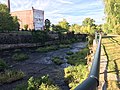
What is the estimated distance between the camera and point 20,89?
1491 cm

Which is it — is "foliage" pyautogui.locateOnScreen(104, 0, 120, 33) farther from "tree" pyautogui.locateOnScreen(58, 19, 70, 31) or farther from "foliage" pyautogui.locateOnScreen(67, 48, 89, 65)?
"tree" pyautogui.locateOnScreen(58, 19, 70, 31)

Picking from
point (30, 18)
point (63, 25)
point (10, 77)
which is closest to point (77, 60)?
point (10, 77)

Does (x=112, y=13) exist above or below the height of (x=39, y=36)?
above

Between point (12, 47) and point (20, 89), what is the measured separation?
97.4ft

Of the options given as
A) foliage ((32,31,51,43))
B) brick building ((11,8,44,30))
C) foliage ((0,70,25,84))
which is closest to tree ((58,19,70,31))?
brick building ((11,8,44,30))

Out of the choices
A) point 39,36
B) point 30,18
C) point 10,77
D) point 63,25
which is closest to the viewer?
point 10,77

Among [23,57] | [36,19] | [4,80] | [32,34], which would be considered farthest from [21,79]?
[36,19]

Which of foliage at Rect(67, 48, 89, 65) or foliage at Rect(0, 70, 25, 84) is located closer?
foliage at Rect(0, 70, 25, 84)

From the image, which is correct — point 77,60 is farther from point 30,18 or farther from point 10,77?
point 30,18

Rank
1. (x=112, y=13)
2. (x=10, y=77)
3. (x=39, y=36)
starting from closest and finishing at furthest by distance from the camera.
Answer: (x=10, y=77)
(x=112, y=13)
(x=39, y=36)

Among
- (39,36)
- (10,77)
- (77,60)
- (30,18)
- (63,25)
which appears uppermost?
(30,18)

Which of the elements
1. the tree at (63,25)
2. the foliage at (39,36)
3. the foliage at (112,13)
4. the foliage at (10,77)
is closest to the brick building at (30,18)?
the tree at (63,25)

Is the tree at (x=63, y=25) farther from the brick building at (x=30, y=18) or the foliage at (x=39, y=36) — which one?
the foliage at (x=39, y=36)

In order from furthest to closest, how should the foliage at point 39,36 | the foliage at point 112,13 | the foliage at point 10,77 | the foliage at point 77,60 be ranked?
the foliage at point 39,36 → the foliage at point 112,13 → the foliage at point 77,60 → the foliage at point 10,77
